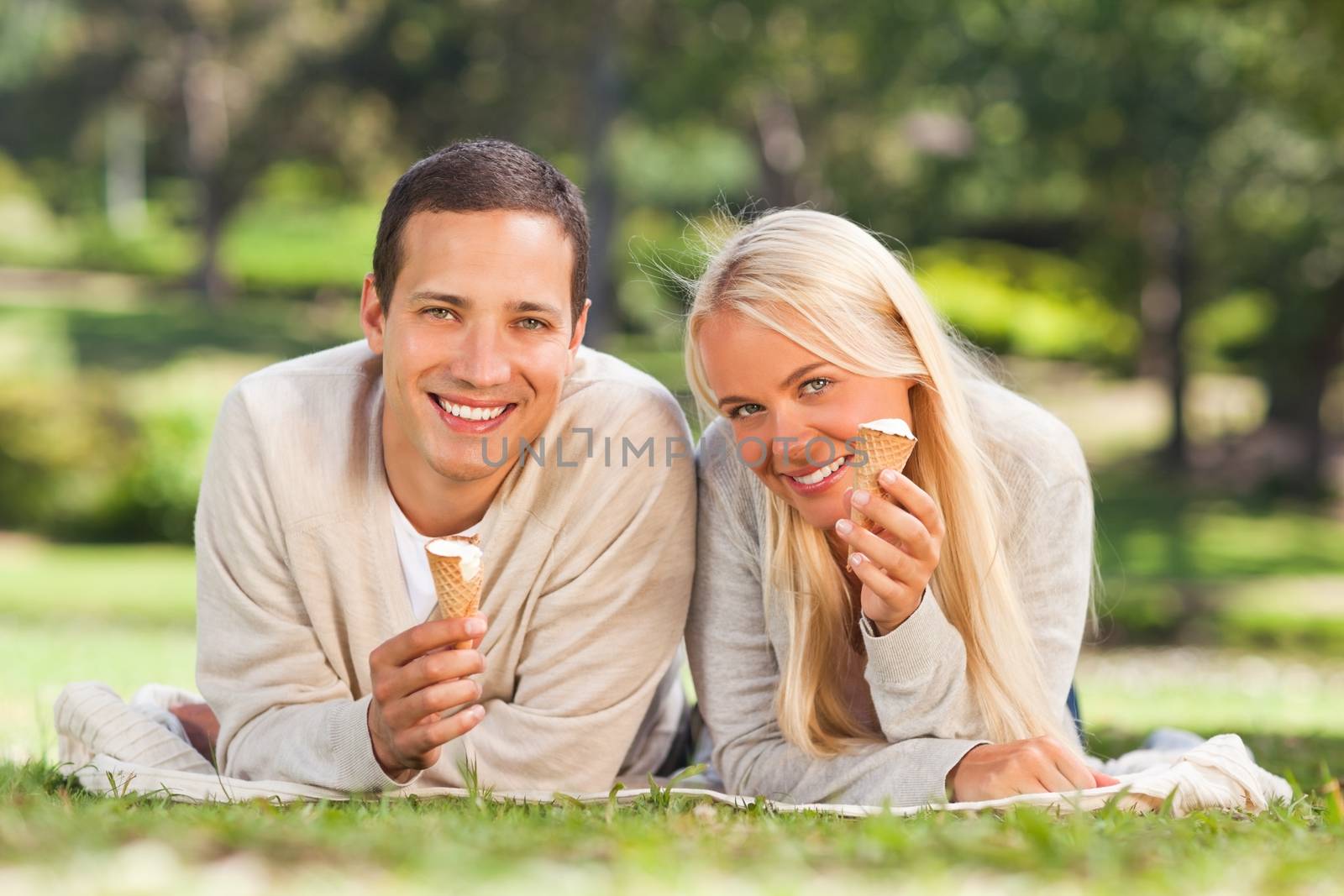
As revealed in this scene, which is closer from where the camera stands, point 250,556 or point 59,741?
point 250,556

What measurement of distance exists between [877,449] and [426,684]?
53.3 inches

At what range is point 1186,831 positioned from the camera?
326 centimetres

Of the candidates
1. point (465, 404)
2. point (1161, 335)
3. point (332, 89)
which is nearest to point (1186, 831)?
point (465, 404)

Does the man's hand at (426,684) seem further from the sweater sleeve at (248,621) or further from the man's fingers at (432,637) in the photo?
the sweater sleeve at (248,621)

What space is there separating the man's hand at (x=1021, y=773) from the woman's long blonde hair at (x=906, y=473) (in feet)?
0.97

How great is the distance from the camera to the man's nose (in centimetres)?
399

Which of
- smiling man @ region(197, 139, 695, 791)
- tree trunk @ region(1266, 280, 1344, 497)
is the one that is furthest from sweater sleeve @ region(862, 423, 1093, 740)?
tree trunk @ region(1266, 280, 1344, 497)

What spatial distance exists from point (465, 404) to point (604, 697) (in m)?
1.01

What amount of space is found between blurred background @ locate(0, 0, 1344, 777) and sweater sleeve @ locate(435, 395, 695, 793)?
1.29 m

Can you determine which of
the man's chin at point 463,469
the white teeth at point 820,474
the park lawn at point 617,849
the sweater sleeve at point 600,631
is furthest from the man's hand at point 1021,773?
the man's chin at point 463,469

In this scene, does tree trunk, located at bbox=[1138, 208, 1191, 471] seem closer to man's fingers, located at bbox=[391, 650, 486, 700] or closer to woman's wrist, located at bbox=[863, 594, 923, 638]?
woman's wrist, located at bbox=[863, 594, 923, 638]

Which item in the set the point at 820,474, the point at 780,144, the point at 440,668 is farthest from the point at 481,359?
the point at 780,144

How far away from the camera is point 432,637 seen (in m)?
3.59

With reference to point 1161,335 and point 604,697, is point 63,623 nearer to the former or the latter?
point 604,697
